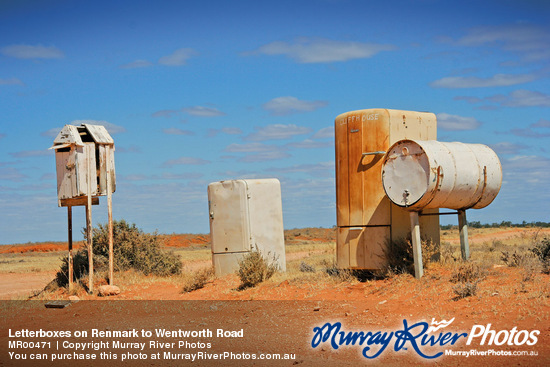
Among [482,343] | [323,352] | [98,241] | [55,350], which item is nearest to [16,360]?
[55,350]

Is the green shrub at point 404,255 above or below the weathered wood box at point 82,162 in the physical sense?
below

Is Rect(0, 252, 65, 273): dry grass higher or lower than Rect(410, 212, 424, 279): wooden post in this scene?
lower

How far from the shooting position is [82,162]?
1407cm

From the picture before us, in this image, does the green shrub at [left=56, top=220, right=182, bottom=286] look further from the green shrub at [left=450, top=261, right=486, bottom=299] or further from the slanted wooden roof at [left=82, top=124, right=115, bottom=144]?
the green shrub at [left=450, top=261, right=486, bottom=299]

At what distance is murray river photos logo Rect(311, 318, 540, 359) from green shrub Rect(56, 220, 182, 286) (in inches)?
372

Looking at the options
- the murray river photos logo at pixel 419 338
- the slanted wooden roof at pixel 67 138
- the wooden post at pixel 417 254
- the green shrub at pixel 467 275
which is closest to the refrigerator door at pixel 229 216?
the slanted wooden roof at pixel 67 138

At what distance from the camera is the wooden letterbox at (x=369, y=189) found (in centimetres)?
1181

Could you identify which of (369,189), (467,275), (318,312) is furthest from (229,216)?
(467,275)

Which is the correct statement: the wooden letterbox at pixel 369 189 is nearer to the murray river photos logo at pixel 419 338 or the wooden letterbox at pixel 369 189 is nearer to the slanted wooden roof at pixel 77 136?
the murray river photos logo at pixel 419 338

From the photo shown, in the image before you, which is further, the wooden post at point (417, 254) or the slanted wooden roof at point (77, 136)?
the slanted wooden roof at point (77, 136)

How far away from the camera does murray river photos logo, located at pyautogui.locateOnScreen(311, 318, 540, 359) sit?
23.3 ft

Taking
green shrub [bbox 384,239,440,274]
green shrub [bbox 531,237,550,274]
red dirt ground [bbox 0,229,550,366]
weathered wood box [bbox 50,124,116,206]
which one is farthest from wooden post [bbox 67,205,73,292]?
green shrub [bbox 531,237,550,274]

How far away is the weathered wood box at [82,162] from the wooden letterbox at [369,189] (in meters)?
5.89

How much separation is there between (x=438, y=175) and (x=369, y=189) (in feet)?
6.27
